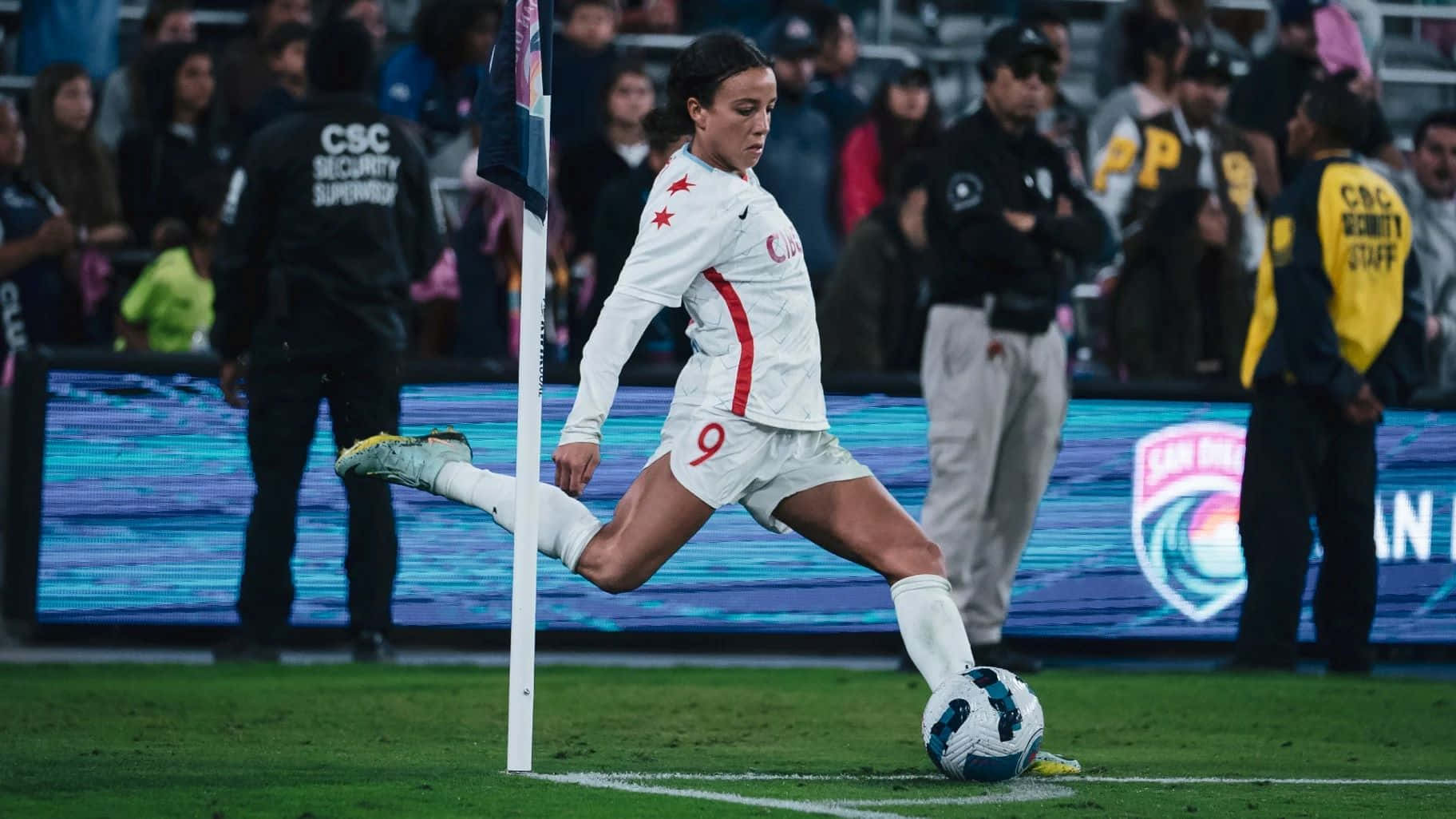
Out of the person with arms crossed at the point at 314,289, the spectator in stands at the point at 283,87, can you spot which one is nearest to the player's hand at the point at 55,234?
the spectator in stands at the point at 283,87

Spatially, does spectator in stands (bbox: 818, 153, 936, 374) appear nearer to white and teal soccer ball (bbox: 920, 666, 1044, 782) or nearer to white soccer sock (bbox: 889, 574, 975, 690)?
white soccer sock (bbox: 889, 574, 975, 690)

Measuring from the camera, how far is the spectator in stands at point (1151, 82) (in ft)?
42.8

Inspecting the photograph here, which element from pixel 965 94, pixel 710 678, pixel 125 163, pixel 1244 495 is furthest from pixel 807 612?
pixel 965 94

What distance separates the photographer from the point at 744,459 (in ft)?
19.6

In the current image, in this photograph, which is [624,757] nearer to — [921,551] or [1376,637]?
[921,551]

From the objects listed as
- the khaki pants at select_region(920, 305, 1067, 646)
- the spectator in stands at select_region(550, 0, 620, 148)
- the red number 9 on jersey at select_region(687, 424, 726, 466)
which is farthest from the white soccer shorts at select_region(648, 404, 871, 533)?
the spectator in stands at select_region(550, 0, 620, 148)

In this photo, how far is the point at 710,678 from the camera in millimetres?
9672

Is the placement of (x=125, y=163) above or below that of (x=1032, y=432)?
above

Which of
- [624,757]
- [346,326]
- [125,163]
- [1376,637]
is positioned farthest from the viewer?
[125,163]

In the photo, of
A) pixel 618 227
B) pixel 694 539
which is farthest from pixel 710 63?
pixel 694 539

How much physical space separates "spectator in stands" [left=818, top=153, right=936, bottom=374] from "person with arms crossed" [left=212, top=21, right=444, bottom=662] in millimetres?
2860

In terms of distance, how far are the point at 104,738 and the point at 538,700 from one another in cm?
201

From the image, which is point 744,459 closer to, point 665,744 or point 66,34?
point 665,744

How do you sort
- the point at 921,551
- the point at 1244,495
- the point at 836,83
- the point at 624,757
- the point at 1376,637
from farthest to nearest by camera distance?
the point at 836,83 < the point at 1376,637 < the point at 1244,495 < the point at 624,757 < the point at 921,551
